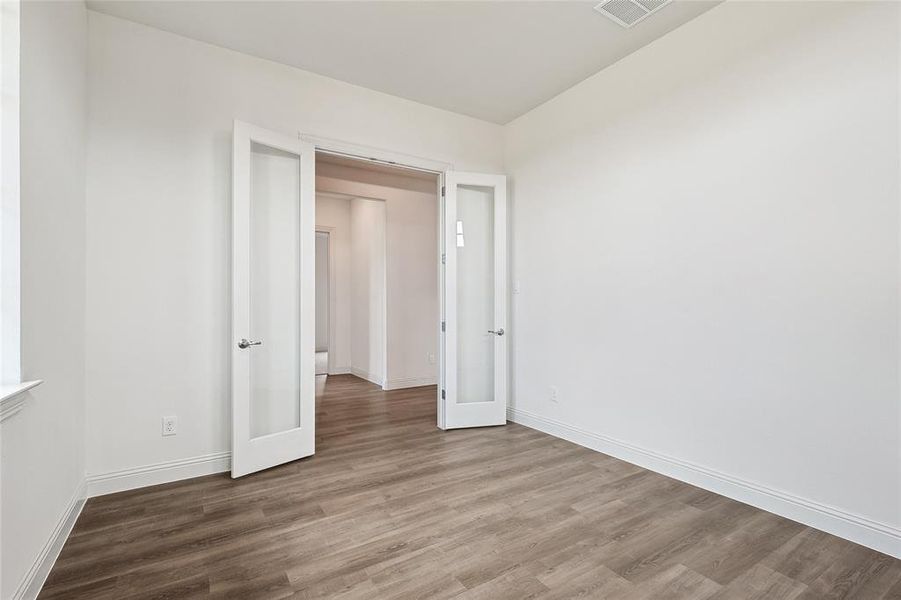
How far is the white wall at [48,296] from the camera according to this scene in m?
1.65

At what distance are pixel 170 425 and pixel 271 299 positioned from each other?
104 centimetres

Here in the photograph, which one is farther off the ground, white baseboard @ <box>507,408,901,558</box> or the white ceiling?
the white ceiling

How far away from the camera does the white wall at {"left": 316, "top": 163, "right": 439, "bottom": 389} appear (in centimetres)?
584

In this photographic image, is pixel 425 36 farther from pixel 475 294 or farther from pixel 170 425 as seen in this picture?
pixel 170 425

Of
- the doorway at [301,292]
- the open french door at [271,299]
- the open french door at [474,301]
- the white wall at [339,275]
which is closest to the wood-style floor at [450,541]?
the open french door at [271,299]

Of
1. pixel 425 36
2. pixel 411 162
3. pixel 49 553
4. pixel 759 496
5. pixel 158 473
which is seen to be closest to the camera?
pixel 49 553

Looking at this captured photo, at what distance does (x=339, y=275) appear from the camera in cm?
702

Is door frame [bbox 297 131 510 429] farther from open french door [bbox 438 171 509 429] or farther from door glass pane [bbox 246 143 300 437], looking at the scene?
door glass pane [bbox 246 143 300 437]

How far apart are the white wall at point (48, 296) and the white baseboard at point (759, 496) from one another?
10.9 feet

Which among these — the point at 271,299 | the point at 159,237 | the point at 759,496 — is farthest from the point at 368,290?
the point at 759,496

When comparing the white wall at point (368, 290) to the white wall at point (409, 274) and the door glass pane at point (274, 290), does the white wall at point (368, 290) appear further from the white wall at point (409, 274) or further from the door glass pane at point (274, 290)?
the door glass pane at point (274, 290)

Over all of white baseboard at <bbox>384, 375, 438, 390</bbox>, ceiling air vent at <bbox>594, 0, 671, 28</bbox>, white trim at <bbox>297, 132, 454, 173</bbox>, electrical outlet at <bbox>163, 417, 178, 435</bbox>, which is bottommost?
white baseboard at <bbox>384, 375, 438, 390</bbox>

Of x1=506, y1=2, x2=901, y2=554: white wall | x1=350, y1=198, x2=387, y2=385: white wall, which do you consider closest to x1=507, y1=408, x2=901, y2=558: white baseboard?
x1=506, y1=2, x2=901, y2=554: white wall

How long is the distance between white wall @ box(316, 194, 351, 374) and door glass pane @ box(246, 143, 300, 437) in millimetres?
3676
